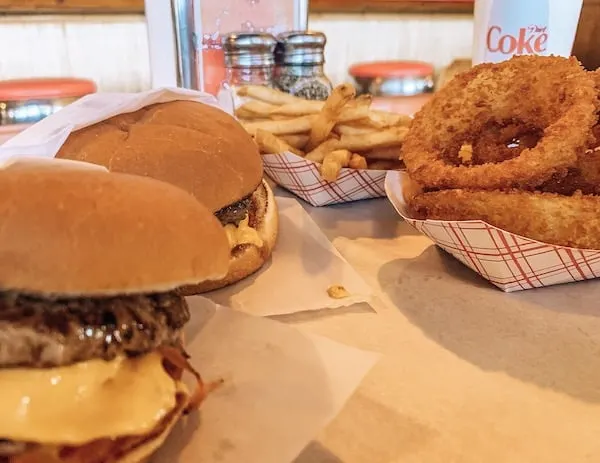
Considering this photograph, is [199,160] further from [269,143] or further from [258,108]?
[258,108]

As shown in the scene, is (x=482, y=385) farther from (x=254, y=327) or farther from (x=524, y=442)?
(x=254, y=327)

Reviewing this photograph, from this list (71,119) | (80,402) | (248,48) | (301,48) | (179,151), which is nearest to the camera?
(80,402)

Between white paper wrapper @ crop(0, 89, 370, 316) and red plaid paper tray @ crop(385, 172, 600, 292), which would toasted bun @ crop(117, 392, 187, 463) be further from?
red plaid paper tray @ crop(385, 172, 600, 292)

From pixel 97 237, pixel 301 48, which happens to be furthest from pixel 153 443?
pixel 301 48

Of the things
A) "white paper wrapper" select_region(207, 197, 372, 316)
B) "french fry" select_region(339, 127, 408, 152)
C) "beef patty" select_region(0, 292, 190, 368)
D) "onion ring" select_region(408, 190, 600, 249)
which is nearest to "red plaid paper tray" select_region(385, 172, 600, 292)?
"onion ring" select_region(408, 190, 600, 249)

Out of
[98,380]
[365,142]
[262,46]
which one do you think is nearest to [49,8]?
[262,46]

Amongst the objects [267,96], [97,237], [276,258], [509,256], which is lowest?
[276,258]
